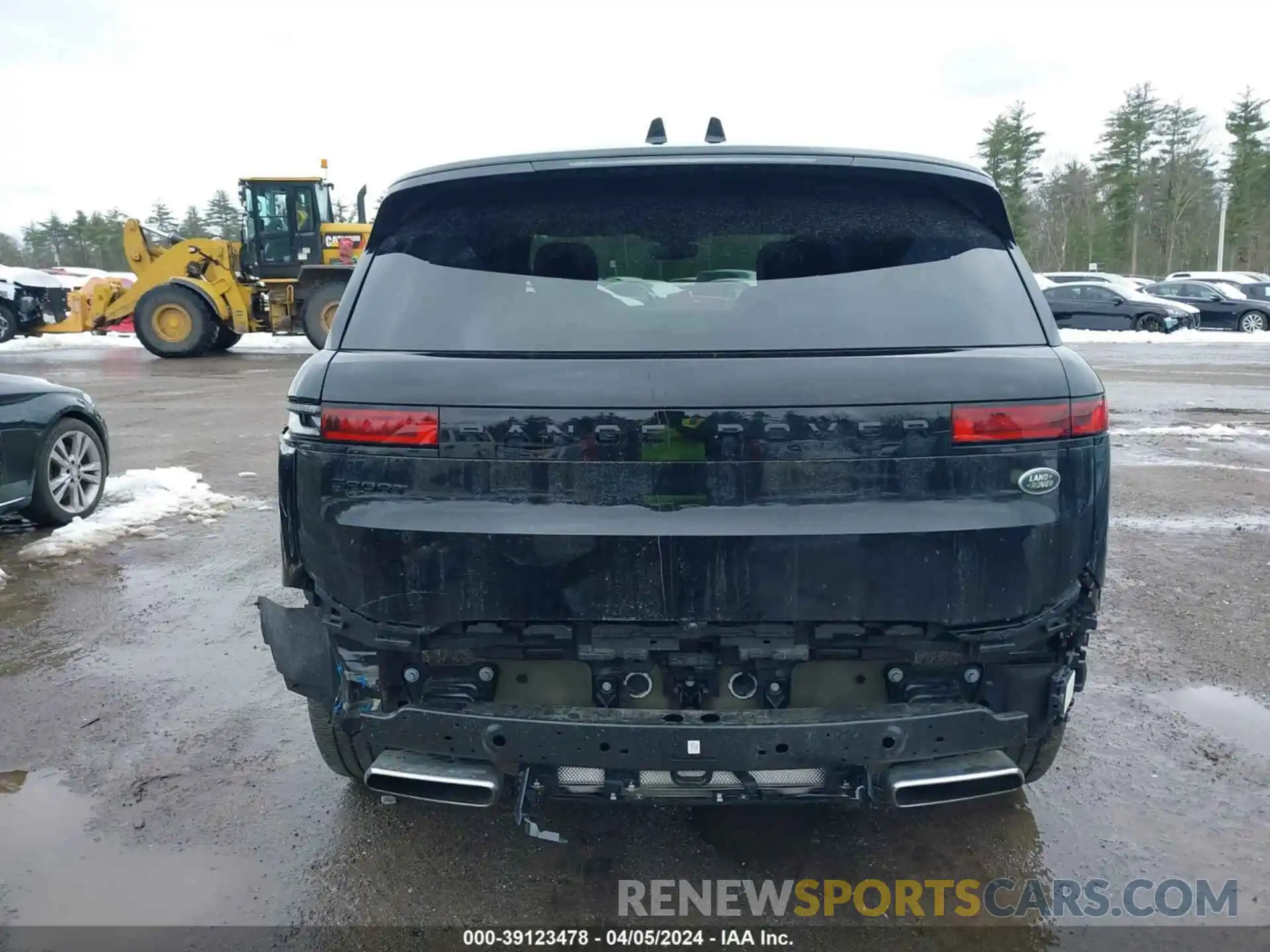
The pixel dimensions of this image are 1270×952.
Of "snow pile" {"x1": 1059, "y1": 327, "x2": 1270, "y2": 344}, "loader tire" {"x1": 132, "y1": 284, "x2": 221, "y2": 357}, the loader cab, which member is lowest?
"snow pile" {"x1": 1059, "y1": 327, "x2": 1270, "y2": 344}

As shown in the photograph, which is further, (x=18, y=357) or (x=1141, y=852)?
(x=18, y=357)

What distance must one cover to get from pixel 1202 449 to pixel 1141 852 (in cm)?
744

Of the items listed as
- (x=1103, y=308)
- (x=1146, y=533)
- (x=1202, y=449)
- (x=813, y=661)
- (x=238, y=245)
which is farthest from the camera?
(x=1103, y=308)

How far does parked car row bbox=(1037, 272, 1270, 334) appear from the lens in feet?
80.2

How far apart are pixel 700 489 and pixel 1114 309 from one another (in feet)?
87.3

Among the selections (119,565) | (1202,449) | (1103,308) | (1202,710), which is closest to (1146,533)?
(1202,710)

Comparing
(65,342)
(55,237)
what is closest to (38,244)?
(55,237)

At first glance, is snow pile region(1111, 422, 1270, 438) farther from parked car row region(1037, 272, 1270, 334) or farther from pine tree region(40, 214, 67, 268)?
pine tree region(40, 214, 67, 268)

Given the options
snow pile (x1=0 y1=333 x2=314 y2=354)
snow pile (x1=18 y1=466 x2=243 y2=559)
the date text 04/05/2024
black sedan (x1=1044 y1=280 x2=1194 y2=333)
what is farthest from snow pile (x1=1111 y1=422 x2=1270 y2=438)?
snow pile (x1=0 y1=333 x2=314 y2=354)

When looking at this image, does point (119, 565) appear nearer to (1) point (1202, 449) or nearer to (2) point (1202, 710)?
(2) point (1202, 710)

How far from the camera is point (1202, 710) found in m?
3.56

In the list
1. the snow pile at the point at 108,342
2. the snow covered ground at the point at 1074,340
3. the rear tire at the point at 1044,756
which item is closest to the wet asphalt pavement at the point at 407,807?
the rear tire at the point at 1044,756

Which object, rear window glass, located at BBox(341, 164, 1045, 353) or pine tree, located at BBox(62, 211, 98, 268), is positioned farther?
pine tree, located at BBox(62, 211, 98, 268)

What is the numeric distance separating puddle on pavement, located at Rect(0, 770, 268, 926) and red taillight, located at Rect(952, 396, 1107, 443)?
222 cm
